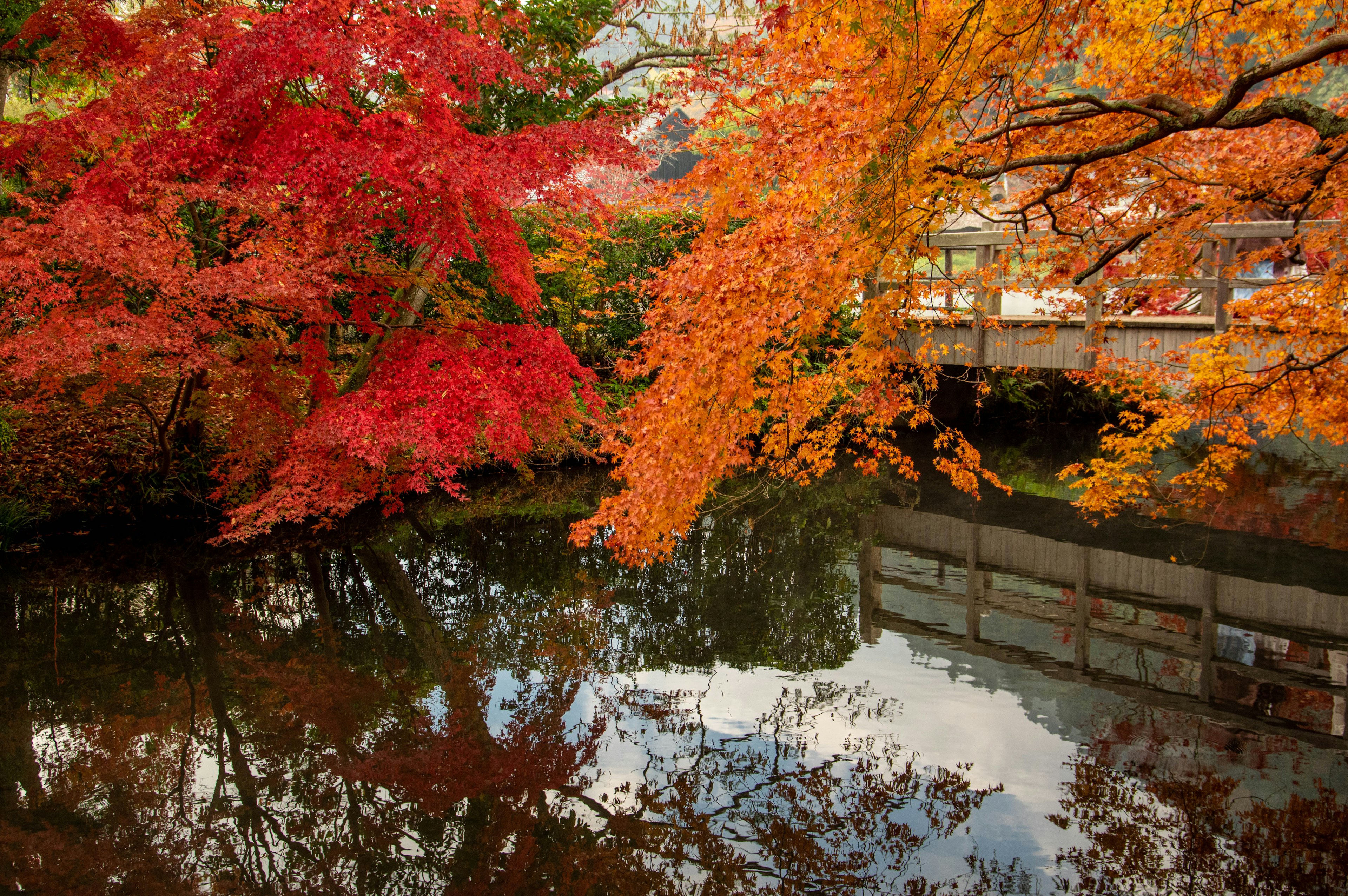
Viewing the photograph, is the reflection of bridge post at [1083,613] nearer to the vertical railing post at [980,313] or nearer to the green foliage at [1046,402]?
the vertical railing post at [980,313]

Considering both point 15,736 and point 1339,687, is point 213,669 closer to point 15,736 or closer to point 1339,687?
point 15,736

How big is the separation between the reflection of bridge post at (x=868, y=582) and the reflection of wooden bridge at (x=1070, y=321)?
1919mm

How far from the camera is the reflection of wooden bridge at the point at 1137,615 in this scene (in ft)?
15.6

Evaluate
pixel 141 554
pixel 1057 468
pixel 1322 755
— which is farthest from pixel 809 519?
pixel 141 554

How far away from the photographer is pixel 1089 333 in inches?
353

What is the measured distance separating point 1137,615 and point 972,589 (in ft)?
3.79

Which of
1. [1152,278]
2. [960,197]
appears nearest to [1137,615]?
[1152,278]

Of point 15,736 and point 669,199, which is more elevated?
point 669,199

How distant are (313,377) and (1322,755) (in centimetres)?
707

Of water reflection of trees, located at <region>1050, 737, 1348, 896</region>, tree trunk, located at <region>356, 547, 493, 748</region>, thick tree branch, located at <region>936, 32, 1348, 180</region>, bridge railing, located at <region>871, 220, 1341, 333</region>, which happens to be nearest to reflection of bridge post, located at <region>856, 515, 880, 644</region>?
water reflection of trees, located at <region>1050, 737, 1348, 896</region>

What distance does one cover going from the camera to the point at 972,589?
6.62 meters

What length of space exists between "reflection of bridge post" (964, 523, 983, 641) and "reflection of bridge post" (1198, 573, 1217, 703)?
1.31 metres

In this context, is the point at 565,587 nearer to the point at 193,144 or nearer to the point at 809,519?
the point at 809,519

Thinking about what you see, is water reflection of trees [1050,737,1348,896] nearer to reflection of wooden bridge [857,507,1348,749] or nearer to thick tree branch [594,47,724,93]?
reflection of wooden bridge [857,507,1348,749]
